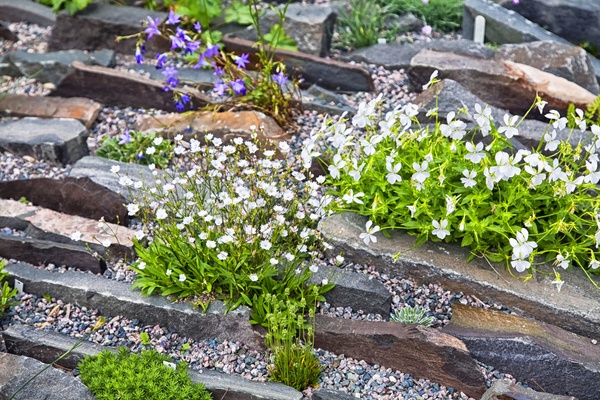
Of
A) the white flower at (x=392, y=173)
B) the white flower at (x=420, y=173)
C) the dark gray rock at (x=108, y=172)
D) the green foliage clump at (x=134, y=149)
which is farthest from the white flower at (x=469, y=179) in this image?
the green foliage clump at (x=134, y=149)

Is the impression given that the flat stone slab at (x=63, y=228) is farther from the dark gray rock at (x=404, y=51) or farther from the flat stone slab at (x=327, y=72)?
the dark gray rock at (x=404, y=51)

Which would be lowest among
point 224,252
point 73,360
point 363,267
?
point 73,360

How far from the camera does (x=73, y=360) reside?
3943 mm

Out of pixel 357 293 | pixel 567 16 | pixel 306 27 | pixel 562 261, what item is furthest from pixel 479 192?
pixel 567 16

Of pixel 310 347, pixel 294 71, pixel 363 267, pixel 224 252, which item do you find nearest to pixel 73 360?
pixel 224 252

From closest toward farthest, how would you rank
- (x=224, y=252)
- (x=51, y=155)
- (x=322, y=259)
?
(x=224, y=252)
(x=322, y=259)
(x=51, y=155)

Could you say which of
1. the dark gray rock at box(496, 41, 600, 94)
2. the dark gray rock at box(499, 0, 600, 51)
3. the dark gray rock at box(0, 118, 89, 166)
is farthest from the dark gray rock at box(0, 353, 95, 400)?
the dark gray rock at box(499, 0, 600, 51)

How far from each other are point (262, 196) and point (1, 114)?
2.69 meters

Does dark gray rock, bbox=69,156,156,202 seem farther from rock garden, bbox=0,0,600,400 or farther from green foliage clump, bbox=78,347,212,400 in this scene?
green foliage clump, bbox=78,347,212,400

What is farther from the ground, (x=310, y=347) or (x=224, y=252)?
(x=224, y=252)

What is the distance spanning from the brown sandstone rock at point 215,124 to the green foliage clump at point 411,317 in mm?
1572

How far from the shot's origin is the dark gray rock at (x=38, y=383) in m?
3.60

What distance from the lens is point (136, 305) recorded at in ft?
13.7

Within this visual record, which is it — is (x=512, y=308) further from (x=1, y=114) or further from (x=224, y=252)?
(x=1, y=114)
